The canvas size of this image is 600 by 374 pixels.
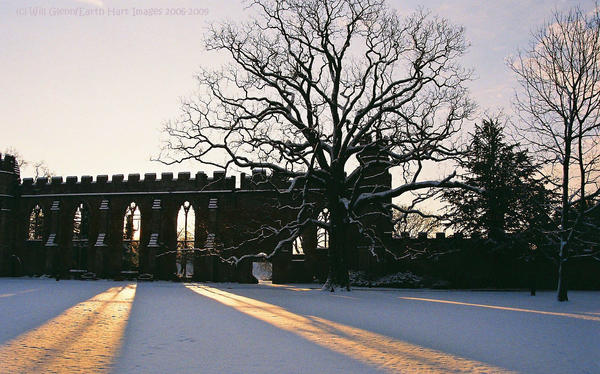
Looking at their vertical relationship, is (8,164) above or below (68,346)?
above

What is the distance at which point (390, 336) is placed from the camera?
855 cm

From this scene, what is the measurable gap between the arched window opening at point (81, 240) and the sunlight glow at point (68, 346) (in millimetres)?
22788

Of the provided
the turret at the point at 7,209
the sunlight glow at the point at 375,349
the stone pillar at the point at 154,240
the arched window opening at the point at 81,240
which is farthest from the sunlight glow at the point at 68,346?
the turret at the point at 7,209

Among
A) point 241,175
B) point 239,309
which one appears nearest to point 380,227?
point 241,175

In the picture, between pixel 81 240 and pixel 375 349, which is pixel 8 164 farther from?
pixel 375 349

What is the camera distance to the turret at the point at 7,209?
105 feet

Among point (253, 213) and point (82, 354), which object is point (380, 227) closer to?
point (253, 213)

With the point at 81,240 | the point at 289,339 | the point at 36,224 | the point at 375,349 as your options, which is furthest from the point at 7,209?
the point at 375,349

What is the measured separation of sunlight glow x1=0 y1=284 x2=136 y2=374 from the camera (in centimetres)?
586

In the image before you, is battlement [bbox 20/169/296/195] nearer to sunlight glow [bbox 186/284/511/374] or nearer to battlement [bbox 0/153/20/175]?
battlement [bbox 0/153/20/175]

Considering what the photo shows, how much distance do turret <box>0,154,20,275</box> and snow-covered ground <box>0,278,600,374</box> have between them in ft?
71.5

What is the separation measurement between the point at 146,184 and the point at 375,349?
26.5 meters

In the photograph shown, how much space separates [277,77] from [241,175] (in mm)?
10539

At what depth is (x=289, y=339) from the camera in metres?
8.05
